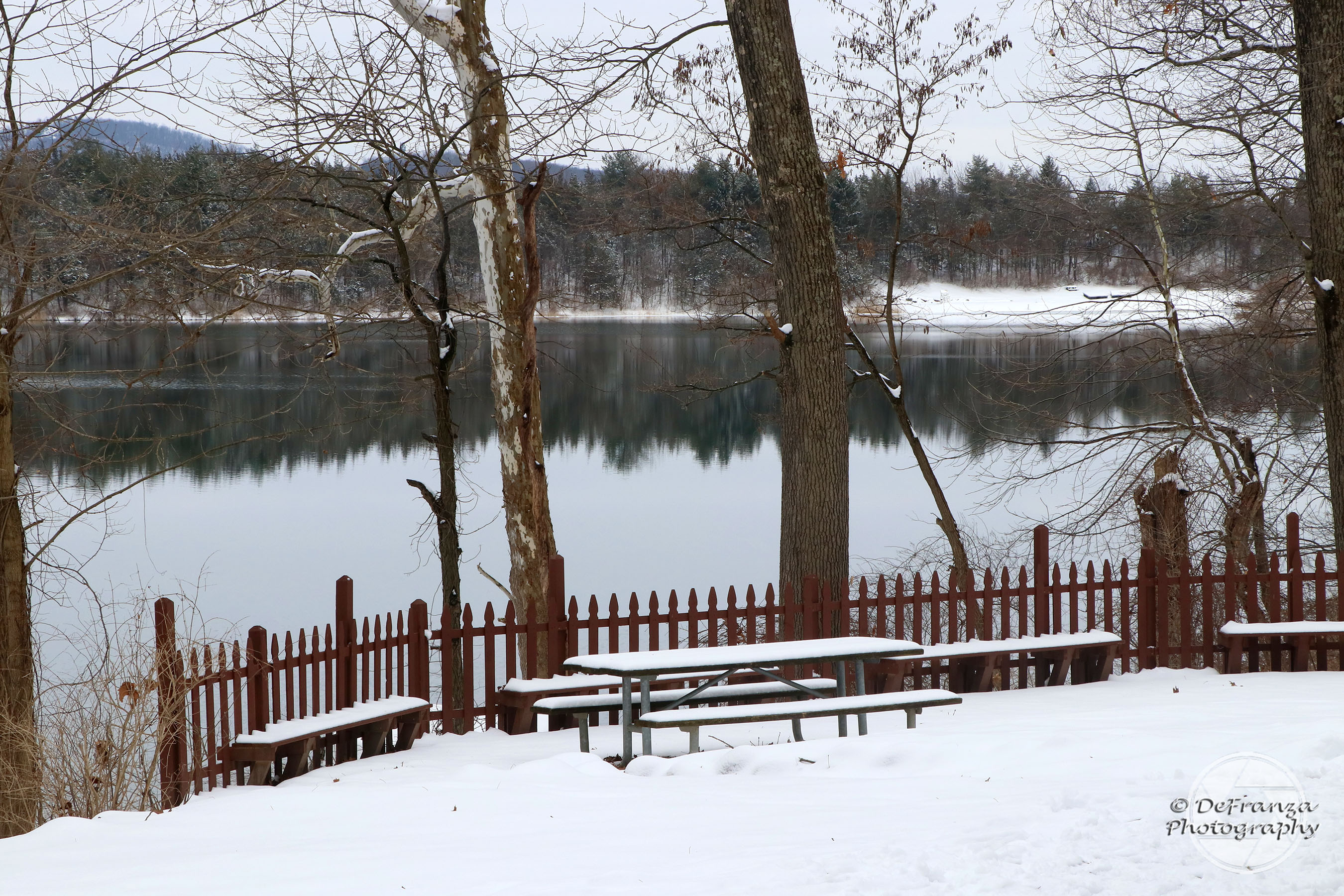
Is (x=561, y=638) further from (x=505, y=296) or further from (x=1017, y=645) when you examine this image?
(x=505, y=296)

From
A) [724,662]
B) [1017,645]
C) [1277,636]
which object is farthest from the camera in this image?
[1277,636]

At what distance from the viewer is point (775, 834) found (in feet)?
14.5

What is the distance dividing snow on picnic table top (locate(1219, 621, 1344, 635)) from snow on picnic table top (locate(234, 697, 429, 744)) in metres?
6.51

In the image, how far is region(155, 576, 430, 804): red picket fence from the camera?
627 centimetres

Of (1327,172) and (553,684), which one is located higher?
(1327,172)

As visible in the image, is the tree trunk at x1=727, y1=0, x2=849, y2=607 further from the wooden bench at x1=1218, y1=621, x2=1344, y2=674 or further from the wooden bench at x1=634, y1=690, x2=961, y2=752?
the wooden bench at x1=1218, y1=621, x2=1344, y2=674

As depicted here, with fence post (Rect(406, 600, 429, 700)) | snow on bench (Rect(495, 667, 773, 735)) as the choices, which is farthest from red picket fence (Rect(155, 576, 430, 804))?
snow on bench (Rect(495, 667, 773, 735))

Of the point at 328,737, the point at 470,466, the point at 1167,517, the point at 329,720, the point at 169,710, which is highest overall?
the point at 1167,517

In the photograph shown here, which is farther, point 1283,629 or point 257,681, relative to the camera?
point 1283,629

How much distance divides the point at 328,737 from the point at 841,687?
11.6ft

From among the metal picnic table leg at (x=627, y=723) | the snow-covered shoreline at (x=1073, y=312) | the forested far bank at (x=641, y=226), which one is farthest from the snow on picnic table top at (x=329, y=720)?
the snow-covered shoreline at (x=1073, y=312)

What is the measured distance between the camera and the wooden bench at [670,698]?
22.3 feet

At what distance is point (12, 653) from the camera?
262 inches
